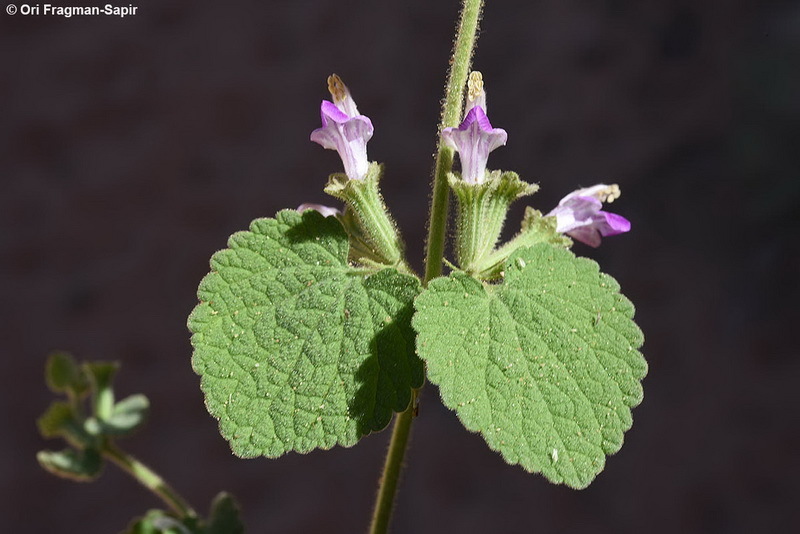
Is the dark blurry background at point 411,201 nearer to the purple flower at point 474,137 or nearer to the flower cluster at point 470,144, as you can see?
the flower cluster at point 470,144

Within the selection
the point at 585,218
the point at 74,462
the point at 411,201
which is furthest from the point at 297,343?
the point at 411,201

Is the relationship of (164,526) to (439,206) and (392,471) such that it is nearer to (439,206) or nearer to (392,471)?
(392,471)

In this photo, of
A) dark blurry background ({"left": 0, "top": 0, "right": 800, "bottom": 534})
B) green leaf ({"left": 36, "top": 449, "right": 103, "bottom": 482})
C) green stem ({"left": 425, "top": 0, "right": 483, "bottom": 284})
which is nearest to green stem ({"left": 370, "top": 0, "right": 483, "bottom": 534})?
green stem ({"left": 425, "top": 0, "right": 483, "bottom": 284})

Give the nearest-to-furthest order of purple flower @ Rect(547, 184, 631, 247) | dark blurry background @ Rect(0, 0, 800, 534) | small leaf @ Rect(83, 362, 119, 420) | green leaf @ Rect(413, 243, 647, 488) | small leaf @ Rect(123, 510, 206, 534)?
green leaf @ Rect(413, 243, 647, 488) < purple flower @ Rect(547, 184, 631, 247) < small leaf @ Rect(123, 510, 206, 534) < small leaf @ Rect(83, 362, 119, 420) < dark blurry background @ Rect(0, 0, 800, 534)

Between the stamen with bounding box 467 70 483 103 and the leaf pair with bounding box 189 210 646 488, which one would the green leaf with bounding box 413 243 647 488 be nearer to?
the leaf pair with bounding box 189 210 646 488

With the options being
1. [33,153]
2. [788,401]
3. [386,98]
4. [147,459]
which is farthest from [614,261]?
[33,153]

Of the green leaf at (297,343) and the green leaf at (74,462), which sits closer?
the green leaf at (297,343)

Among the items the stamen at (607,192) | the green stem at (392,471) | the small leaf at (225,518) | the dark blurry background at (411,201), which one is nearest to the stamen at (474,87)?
the stamen at (607,192)
